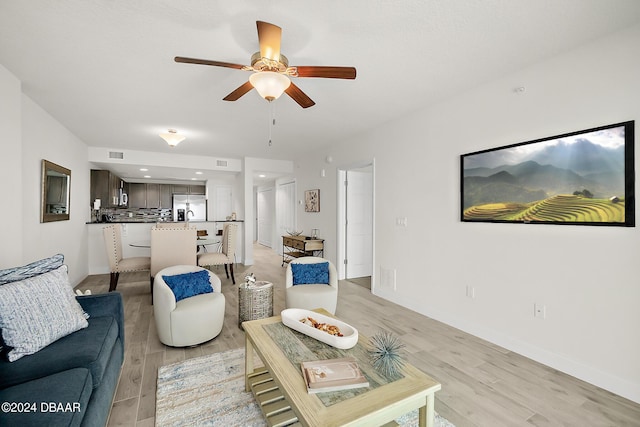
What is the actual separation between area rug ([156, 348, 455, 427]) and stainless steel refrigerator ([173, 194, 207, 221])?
23.8 ft

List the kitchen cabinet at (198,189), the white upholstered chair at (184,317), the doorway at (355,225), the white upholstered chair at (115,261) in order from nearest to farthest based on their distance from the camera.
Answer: the white upholstered chair at (184,317), the white upholstered chair at (115,261), the doorway at (355,225), the kitchen cabinet at (198,189)

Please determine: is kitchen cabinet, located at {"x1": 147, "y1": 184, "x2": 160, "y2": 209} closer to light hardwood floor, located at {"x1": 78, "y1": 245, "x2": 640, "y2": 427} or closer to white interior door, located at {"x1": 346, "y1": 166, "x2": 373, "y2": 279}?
light hardwood floor, located at {"x1": 78, "y1": 245, "x2": 640, "y2": 427}

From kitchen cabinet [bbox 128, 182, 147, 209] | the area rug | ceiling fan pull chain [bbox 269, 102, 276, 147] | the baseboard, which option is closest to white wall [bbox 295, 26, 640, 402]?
the baseboard

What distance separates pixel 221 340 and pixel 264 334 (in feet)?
4.06

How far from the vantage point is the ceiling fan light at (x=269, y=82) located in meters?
2.03

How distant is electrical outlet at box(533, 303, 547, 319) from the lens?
2.43 metres

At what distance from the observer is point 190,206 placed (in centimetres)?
907

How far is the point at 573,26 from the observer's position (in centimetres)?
197

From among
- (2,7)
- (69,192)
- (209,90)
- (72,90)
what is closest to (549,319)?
(209,90)

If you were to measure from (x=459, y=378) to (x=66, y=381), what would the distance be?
2.46 meters

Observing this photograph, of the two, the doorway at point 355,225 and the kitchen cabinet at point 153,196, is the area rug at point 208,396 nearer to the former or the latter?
the doorway at point 355,225

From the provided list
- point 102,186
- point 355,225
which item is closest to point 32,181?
point 102,186

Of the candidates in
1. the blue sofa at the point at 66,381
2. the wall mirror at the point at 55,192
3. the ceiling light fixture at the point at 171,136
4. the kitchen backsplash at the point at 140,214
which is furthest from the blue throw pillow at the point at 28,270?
the kitchen backsplash at the point at 140,214

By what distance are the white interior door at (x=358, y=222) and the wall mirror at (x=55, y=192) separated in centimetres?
422
